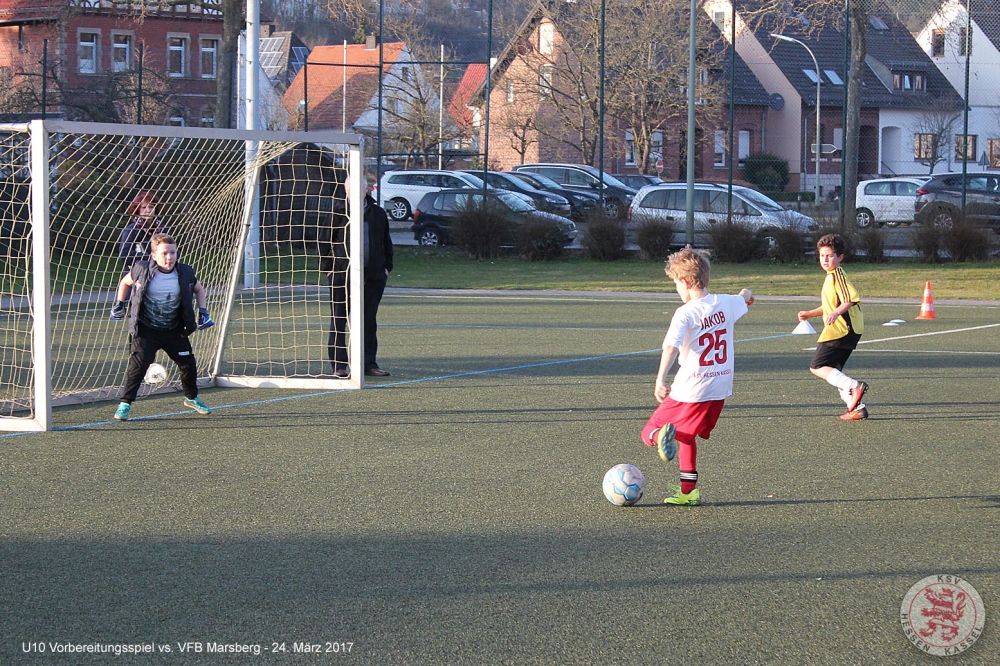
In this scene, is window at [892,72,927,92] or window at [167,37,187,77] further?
window at [167,37,187,77]

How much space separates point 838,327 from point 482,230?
18.2 metres

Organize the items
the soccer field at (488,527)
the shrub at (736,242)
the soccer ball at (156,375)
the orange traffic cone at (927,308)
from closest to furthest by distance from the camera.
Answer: the soccer field at (488,527) → the soccer ball at (156,375) → the orange traffic cone at (927,308) → the shrub at (736,242)

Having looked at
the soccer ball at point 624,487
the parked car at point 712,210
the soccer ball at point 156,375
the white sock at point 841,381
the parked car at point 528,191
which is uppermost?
the parked car at point 528,191

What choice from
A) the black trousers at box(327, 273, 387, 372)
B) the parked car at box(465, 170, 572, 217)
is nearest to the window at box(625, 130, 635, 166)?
the parked car at box(465, 170, 572, 217)

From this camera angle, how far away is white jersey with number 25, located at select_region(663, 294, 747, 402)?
244 inches

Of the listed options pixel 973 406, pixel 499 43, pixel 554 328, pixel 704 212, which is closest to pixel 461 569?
pixel 973 406

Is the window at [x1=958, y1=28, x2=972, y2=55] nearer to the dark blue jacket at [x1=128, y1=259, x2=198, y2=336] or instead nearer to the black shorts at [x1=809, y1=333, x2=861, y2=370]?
Result: the black shorts at [x1=809, y1=333, x2=861, y2=370]

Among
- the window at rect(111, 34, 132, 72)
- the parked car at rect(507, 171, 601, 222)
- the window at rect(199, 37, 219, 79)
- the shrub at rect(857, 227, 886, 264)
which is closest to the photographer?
the shrub at rect(857, 227, 886, 264)

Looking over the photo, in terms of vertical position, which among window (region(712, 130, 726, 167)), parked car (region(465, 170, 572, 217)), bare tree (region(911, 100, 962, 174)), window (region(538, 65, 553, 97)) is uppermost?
window (region(538, 65, 553, 97))

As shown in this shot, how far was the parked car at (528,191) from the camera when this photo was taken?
32356 mm

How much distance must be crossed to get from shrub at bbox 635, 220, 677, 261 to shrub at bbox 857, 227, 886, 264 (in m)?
4.07

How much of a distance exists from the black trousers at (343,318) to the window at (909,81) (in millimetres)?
41956

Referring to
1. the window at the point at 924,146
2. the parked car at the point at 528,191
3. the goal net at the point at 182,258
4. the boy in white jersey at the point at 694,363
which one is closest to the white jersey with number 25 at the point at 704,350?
the boy in white jersey at the point at 694,363

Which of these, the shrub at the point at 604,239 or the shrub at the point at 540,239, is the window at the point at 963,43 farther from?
the shrub at the point at 540,239
